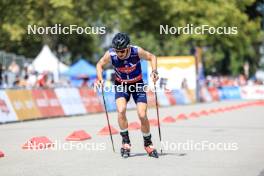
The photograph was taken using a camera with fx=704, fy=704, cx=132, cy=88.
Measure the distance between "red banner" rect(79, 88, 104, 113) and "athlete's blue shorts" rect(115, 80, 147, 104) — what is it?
1603 cm

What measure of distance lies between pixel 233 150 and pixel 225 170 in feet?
9.28

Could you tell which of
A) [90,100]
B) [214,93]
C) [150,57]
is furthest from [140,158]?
[214,93]

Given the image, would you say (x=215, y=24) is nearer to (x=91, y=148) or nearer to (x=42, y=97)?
(x=42, y=97)

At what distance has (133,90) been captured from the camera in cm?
1140

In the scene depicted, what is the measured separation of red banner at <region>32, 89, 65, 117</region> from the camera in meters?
24.1

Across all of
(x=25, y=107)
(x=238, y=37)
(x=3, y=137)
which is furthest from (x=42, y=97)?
(x=238, y=37)

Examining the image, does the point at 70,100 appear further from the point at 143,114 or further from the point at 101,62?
the point at 143,114

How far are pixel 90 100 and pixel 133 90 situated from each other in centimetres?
1710

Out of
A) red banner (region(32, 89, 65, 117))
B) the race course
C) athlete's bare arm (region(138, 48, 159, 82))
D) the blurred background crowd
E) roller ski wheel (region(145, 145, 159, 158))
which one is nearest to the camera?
the race course

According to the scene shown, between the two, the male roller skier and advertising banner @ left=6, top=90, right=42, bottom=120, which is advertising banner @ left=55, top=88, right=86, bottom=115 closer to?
advertising banner @ left=6, top=90, right=42, bottom=120

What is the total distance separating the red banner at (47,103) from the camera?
79.0 ft

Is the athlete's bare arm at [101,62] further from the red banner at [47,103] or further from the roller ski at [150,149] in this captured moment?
the red banner at [47,103]

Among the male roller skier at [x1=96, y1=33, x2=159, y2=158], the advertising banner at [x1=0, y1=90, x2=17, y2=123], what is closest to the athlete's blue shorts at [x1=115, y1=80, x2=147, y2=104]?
the male roller skier at [x1=96, y1=33, x2=159, y2=158]

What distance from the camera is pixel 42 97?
2434 cm
